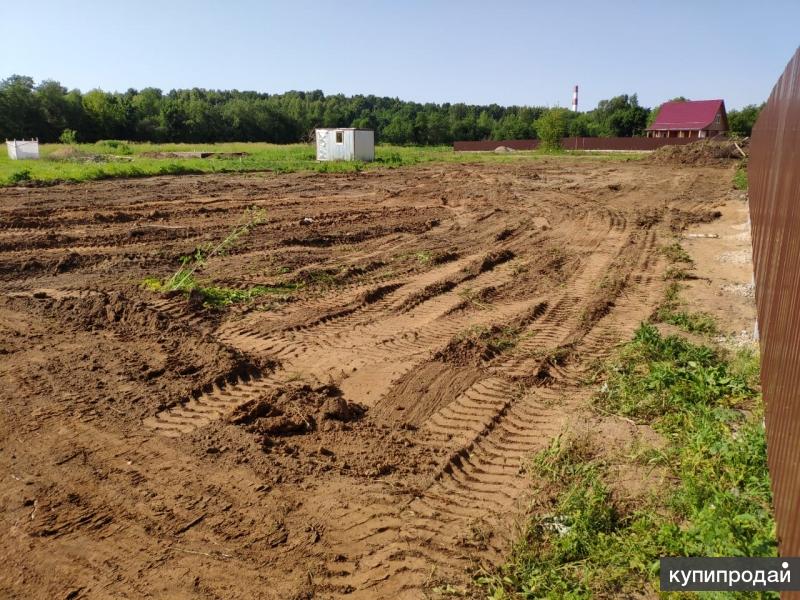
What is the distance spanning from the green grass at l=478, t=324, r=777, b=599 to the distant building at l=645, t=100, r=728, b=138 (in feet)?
225

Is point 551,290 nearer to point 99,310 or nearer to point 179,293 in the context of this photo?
point 179,293

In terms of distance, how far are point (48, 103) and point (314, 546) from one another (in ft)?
247

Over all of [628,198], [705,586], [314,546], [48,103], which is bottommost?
[314,546]

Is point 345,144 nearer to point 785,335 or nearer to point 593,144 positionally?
point 593,144

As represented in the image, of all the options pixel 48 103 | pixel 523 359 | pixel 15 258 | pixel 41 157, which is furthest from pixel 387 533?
pixel 48 103

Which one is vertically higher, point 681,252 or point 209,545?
point 681,252

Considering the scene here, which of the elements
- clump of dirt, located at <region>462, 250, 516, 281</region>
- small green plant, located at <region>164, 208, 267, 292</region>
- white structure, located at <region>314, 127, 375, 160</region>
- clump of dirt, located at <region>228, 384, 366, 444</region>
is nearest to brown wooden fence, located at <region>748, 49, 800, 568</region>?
clump of dirt, located at <region>228, 384, 366, 444</region>

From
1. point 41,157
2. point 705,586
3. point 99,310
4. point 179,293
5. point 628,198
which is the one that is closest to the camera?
point 705,586

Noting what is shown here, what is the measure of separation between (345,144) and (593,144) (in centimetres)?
3367

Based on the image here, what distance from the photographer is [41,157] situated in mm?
36500

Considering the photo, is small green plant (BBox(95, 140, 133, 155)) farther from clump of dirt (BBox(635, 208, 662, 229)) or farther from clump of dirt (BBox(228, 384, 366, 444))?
clump of dirt (BBox(228, 384, 366, 444))

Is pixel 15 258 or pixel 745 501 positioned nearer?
pixel 745 501

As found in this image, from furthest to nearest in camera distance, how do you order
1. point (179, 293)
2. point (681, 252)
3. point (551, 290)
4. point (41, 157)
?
point (41, 157)
point (681, 252)
point (551, 290)
point (179, 293)

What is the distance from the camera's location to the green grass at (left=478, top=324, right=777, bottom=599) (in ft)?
12.3
